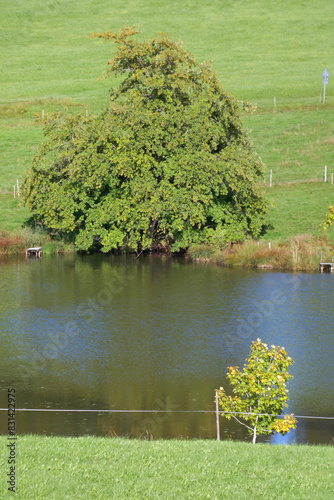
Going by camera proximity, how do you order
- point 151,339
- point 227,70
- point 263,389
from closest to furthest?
point 263,389, point 151,339, point 227,70

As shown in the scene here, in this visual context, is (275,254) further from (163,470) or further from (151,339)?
(163,470)

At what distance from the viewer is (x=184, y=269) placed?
1951 inches

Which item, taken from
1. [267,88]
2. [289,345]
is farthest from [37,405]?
[267,88]

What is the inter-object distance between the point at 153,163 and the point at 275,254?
10712mm

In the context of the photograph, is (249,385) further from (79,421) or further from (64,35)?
(64,35)

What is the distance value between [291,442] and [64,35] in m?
111

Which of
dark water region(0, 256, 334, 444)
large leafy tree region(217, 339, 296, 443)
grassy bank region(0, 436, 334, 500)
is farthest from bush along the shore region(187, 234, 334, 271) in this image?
grassy bank region(0, 436, 334, 500)

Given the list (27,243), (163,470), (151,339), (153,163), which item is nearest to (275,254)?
(153,163)

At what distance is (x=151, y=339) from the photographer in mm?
32000

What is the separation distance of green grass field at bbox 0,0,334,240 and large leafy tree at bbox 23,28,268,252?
614 centimetres

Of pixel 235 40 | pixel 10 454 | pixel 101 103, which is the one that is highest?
pixel 235 40

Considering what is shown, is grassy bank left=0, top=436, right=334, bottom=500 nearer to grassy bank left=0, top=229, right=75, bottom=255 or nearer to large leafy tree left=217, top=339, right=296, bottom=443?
large leafy tree left=217, top=339, right=296, bottom=443

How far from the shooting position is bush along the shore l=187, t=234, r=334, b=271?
49312mm

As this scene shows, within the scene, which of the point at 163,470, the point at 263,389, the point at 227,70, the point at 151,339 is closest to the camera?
the point at 163,470
